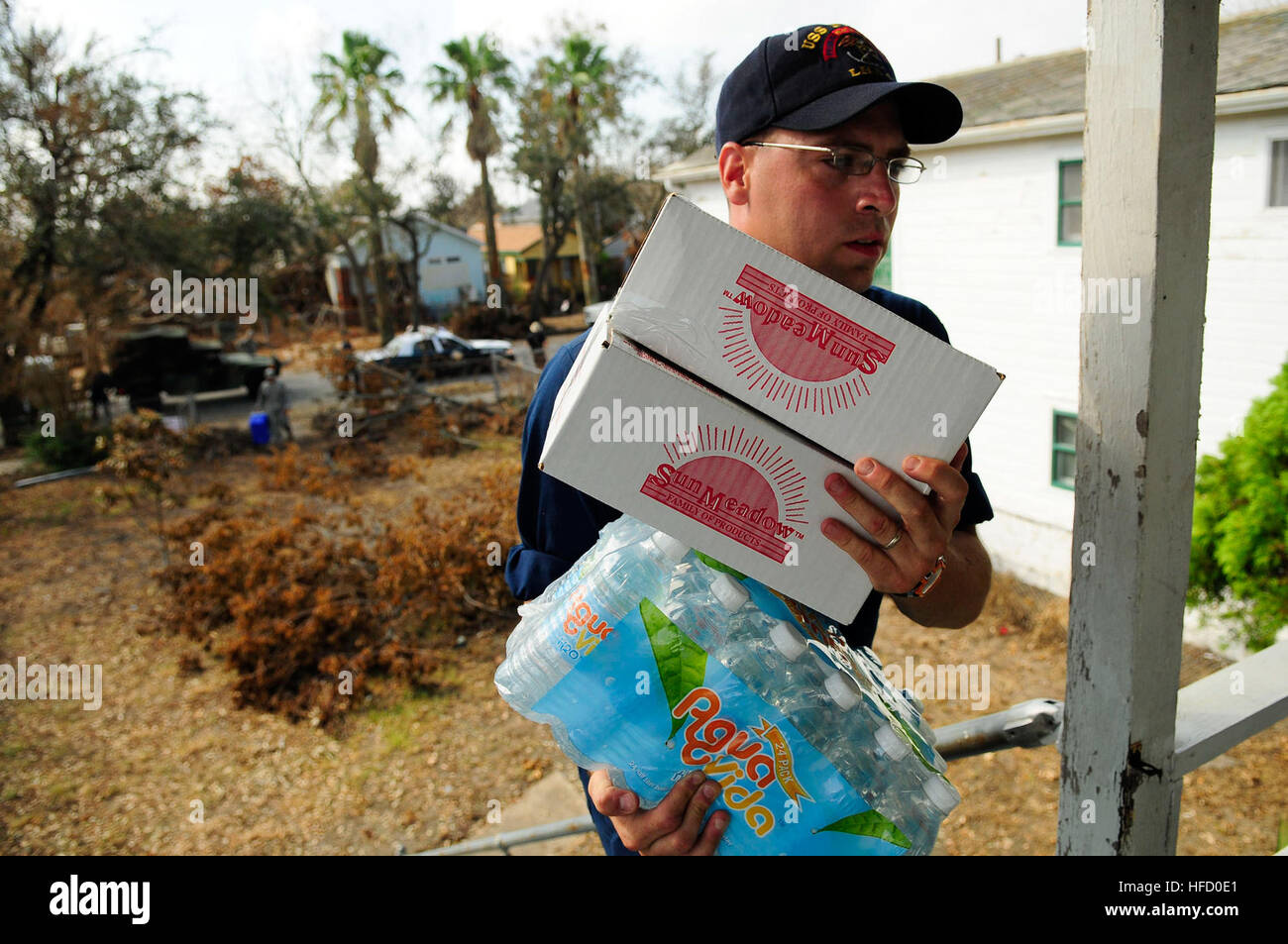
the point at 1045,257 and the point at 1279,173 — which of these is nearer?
the point at 1279,173

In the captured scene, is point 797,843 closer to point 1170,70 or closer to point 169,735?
point 1170,70

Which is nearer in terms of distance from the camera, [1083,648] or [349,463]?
[1083,648]

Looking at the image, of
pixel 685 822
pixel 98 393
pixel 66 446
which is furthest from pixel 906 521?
pixel 98 393

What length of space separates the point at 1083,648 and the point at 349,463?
1414 cm

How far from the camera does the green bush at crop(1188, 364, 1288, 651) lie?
5.95 meters

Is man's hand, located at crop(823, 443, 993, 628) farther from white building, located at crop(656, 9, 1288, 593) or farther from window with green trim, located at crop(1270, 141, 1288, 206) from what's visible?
window with green trim, located at crop(1270, 141, 1288, 206)

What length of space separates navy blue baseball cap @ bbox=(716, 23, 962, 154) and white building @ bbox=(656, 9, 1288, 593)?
7030 mm

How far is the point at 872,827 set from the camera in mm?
1553

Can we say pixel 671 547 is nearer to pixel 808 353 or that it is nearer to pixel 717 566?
pixel 717 566

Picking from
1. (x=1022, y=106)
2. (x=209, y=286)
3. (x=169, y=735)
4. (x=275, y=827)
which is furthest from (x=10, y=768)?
(x=209, y=286)

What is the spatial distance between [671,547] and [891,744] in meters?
0.56

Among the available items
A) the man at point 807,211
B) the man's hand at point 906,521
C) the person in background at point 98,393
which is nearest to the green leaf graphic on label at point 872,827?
the man at point 807,211

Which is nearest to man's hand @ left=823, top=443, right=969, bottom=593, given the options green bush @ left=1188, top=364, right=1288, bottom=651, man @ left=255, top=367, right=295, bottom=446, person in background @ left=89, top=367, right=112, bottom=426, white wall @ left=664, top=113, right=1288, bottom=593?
green bush @ left=1188, top=364, right=1288, bottom=651

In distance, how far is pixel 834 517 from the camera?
146cm
